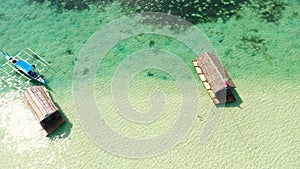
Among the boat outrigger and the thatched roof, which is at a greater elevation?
the boat outrigger

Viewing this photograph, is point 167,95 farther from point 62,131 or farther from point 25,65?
point 25,65

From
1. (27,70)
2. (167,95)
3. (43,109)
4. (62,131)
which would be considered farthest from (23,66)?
(167,95)

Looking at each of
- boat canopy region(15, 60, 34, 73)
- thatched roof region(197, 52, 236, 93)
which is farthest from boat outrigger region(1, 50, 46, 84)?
thatched roof region(197, 52, 236, 93)

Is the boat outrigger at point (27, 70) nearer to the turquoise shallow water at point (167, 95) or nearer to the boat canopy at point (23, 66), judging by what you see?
the boat canopy at point (23, 66)

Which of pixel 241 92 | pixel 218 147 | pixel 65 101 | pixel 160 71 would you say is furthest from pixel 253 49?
pixel 65 101

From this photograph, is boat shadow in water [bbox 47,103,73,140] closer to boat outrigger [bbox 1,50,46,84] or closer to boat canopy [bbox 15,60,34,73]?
boat outrigger [bbox 1,50,46,84]

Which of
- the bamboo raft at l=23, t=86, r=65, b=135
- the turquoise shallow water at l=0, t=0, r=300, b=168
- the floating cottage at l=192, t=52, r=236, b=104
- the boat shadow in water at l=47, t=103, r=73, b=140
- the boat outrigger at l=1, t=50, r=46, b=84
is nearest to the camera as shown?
the turquoise shallow water at l=0, t=0, r=300, b=168

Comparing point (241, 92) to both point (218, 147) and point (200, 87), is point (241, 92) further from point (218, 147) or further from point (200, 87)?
point (218, 147)
